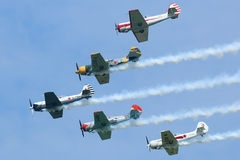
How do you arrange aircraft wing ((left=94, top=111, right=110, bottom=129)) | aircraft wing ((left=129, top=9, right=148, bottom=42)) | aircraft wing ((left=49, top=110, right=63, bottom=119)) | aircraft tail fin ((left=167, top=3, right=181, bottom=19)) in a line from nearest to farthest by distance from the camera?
aircraft wing ((left=94, top=111, right=110, bottom=129))
aircraft wing ((left=129, top=9, right=148, bottom=42))
aircraft tail fin ((left=167, top=3, right=181, bottom=19))
aircraft wing ((left=49, top=110, right=63, bottom=119))

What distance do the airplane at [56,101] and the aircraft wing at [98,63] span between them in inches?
147

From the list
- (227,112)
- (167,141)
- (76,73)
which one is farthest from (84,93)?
(227,112)

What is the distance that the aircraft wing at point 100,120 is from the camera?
6425cm

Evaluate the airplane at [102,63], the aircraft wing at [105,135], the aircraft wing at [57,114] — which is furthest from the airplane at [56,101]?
the aircraft wing at [105,135]

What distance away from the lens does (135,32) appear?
68.9 m

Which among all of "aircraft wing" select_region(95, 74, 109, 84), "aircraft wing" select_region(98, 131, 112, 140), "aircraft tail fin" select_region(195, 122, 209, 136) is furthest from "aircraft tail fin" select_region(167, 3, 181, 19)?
"aircraft wing" select_region(98, 131, 112, 140)

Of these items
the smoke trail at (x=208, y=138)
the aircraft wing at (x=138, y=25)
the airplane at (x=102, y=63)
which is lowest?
the smoke trail at (x=208, y=138)

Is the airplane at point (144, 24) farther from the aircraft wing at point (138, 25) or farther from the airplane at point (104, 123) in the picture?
the airplane at point (104, 123)

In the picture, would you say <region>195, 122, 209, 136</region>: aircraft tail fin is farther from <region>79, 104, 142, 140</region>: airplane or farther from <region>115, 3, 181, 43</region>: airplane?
<region>115, 3, 181, 43</region>: airplane

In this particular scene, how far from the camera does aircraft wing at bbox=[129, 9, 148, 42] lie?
218 feet

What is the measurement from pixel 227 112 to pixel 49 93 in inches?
825

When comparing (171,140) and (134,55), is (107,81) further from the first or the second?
(171,140)

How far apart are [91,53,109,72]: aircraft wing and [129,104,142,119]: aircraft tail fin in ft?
19.8

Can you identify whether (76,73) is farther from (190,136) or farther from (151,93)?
(190,136)
